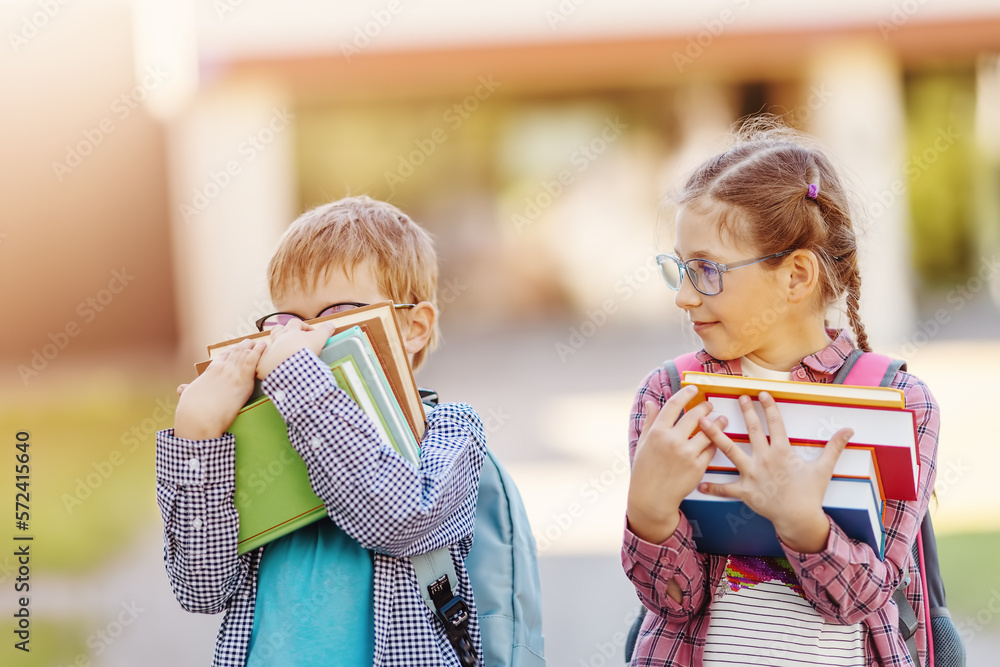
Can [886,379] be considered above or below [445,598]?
above

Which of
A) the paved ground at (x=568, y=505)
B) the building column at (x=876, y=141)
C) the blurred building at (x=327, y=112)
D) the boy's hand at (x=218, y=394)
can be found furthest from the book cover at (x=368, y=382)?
the building column at (x=876, y=141)

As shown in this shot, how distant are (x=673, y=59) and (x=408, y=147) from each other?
4420mm

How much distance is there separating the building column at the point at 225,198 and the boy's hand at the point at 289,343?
9319mm

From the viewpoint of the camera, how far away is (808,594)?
63.7 inches

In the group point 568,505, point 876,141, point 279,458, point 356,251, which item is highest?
point 876,141

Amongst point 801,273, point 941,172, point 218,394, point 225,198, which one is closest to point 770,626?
point 801,273

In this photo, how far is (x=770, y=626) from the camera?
170 cm

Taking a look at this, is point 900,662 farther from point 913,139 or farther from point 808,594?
point 913,139

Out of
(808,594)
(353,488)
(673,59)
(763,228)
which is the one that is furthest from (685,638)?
(673,59)

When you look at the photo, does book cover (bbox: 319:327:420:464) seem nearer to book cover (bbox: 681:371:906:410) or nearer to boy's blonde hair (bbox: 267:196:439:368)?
boy's blonde hair (bbox: 267:196:439:368)

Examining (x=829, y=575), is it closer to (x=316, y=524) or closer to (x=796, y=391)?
(x=796, y=391)

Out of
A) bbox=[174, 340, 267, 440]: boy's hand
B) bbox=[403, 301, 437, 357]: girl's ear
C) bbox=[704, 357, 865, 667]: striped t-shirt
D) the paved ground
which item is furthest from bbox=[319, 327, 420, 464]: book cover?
the paved ground

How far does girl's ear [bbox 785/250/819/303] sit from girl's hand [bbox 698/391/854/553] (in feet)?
1.22

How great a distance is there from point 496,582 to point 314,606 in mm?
375
